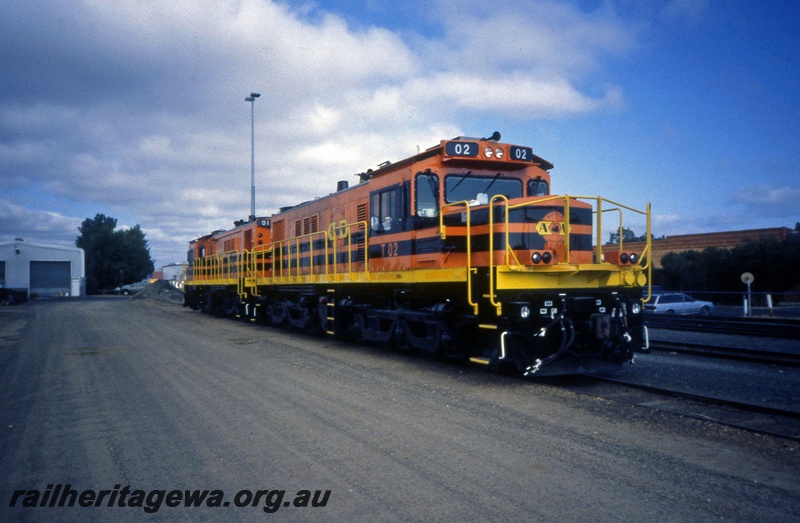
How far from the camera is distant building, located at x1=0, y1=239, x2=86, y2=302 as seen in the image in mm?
53156

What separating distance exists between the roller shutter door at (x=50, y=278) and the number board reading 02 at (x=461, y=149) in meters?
59.6

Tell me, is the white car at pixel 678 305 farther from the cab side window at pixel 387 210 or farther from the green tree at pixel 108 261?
the green tree at pixel 108 261

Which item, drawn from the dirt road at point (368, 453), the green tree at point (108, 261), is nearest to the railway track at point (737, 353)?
the dirt road at point (368, 453)

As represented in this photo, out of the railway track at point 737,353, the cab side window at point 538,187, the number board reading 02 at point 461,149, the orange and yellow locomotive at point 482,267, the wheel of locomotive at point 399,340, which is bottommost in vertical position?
the railway track at point 737,353

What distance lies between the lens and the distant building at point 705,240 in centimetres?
3753

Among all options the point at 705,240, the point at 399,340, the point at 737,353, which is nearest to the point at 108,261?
the point at 705,240

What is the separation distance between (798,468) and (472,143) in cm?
626

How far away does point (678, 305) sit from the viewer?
25.4 m

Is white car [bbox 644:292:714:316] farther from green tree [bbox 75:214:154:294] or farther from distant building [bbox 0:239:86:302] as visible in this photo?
green tree [bbox 75:214:154:294]

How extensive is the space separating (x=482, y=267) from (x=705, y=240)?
39.7 meters

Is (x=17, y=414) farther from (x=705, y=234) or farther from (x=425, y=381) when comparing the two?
(x=705, y=234)

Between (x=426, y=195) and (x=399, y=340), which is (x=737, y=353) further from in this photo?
(x=426, y=195)

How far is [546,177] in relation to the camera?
1011 cm

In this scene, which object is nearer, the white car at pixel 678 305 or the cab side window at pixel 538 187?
the cab side window at pixel 538 187
